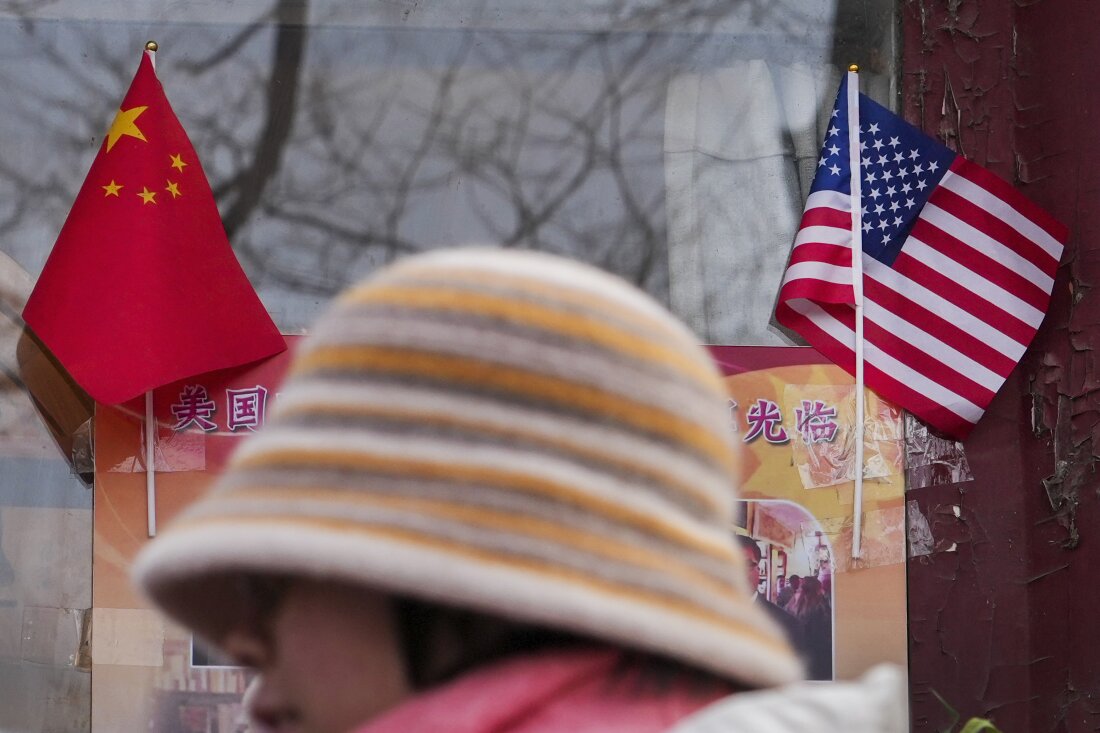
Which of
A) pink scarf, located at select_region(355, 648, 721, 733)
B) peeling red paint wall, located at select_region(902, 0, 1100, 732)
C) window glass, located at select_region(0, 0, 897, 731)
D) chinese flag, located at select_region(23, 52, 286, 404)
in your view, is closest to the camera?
pink scarf, located at select_region(355, 648, 721, 733)

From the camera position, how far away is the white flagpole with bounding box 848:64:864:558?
4.27m

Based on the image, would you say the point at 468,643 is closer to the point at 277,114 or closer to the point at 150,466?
the point at 150,466

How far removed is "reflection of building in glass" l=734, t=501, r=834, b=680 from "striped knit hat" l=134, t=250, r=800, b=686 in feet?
11.0

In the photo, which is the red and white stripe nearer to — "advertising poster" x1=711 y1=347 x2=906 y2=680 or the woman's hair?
"advertising poster" x1=711 y1=347 x2=906 y2=680

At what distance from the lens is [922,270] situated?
439cm

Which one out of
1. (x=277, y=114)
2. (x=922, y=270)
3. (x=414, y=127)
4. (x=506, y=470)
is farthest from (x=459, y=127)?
(x=506, y=470)

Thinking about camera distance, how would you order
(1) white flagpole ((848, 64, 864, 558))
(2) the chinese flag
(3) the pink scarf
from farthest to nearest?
(1) white flagpole ((848, 64, 864, 558)) < (2) the chinese flag < (3) the pink scarf

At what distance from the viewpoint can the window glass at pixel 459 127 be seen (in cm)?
438

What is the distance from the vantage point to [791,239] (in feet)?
14.7

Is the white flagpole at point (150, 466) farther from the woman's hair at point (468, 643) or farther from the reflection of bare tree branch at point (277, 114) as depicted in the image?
the woman's hair at point (468, 643)

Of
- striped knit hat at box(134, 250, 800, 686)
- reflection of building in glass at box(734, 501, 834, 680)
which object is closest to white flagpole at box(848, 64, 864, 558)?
reflection of building in glass at box(734, 501, 834, 680)

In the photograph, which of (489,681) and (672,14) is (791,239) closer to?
(672,14)

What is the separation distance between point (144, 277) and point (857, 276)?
2.34 metres

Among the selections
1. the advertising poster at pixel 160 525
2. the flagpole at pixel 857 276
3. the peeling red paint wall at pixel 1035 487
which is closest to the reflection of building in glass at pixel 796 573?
the flagpole at pixel 857 276
